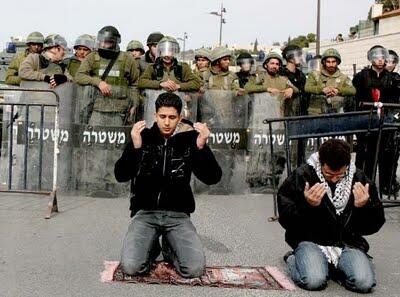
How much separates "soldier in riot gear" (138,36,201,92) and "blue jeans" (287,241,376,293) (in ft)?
13.3

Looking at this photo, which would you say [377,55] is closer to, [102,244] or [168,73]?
[168,73]

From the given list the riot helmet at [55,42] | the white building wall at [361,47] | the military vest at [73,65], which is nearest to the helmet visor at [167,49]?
the military vest at [73,65]

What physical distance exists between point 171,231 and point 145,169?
55 centimetres

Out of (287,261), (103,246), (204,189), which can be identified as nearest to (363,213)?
(287,261)

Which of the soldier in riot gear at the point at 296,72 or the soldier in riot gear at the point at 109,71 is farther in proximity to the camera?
the soldier in riot gear at the point at 296,72

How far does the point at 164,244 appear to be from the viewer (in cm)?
524

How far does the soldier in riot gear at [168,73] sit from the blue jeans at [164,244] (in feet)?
11.2

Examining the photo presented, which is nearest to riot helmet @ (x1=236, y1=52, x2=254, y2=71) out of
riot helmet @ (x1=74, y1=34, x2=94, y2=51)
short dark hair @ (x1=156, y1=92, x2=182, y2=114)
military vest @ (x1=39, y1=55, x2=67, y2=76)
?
riot helmet @ (x1=74, y1=34, x2=94, y2=51)

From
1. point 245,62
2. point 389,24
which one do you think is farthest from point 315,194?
point 389,24

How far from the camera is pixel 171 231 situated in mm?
5184

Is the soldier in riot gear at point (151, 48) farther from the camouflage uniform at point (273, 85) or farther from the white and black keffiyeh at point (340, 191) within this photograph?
the white and black keffiyeh at point (340, 191)

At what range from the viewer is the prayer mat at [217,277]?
15.5ft

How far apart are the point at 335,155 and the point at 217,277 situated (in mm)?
1290

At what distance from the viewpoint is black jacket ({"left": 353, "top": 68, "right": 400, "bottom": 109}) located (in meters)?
8.72
